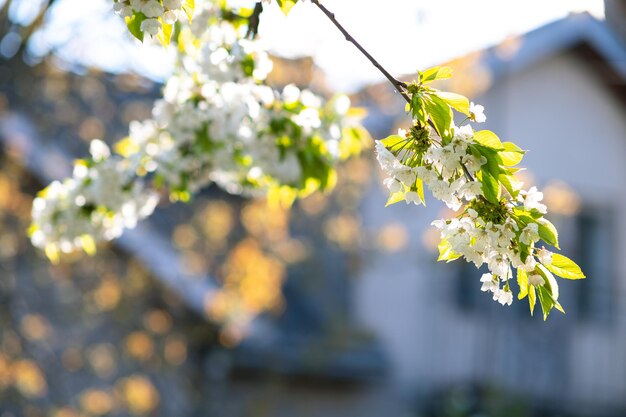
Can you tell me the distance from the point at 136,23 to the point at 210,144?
0.95 metres

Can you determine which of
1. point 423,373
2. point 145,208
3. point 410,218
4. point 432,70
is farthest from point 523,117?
point 432,70

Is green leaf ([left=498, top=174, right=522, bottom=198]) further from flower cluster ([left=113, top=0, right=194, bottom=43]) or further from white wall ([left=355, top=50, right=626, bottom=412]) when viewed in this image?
white wall ([left=355, top=50, right=626, bottom=412])

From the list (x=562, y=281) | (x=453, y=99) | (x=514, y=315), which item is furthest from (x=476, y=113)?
(x=562, y=281)

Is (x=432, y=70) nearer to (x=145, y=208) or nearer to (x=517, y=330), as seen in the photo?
(x=145, y=208)

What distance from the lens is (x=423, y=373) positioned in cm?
964

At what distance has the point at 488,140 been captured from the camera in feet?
5.75

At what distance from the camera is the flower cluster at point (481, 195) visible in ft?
5.65

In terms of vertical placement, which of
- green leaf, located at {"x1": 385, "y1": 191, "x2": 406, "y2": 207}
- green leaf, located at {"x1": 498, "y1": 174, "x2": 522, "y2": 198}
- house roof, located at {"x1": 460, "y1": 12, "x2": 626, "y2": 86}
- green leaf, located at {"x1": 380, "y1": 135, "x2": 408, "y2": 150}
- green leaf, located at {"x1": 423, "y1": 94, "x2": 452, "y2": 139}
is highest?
house roof, located at {"x1": 460, "y1": 12, "x2": 626, "y2": 86}

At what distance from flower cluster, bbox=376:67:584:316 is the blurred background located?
2929 mm

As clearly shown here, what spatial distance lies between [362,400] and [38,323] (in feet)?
11.9

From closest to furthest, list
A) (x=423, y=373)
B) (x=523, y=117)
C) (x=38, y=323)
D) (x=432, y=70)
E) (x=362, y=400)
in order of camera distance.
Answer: (x=432, y=70) < (x=38, y=323) < (x=362, y=400) < (x=423, y=373) < (x=523, y=117)

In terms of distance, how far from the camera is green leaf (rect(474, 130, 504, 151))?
1.75 meters

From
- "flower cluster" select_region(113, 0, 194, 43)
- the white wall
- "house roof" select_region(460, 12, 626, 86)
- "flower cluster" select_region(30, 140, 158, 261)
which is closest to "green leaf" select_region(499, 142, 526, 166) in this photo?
"flower cluster" select_region(113, 0, 194, 43)

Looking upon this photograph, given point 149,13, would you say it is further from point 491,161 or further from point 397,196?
point 491,161
